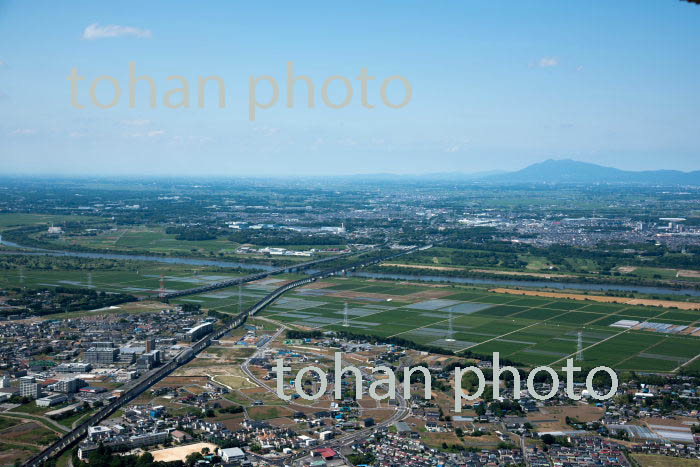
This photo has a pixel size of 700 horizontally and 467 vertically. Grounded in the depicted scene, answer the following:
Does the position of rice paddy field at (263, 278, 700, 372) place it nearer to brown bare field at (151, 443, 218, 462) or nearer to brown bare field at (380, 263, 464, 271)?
brown bare field at (380, 263, 464, 271)

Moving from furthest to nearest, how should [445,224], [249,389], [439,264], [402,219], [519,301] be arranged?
[402,219]
[445,224]
[439,264]
[519,301]
[249,389]

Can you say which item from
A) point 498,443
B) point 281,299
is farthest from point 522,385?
point 281,299

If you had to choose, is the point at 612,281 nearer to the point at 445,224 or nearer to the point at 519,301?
the point at 519,301

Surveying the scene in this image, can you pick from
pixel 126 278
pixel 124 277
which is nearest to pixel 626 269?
pixel 126 278

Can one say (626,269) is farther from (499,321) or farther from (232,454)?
(232,454)

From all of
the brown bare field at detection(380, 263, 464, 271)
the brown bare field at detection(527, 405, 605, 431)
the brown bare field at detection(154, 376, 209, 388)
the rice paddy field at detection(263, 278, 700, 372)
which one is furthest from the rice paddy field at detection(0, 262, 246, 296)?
the brown bare field at detection(527, 405, 605, 431)

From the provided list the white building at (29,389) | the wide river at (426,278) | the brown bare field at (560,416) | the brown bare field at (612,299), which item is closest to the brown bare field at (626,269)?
the wide river at (426,278)
